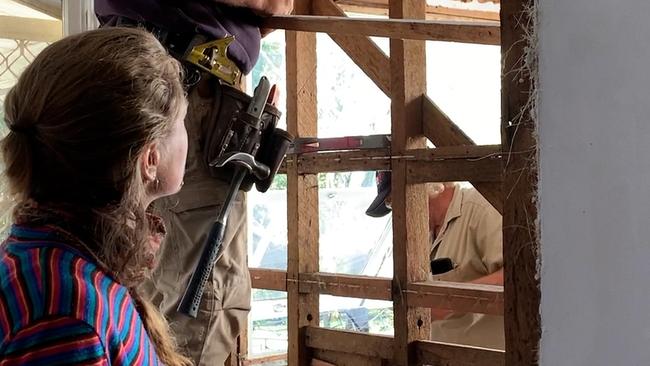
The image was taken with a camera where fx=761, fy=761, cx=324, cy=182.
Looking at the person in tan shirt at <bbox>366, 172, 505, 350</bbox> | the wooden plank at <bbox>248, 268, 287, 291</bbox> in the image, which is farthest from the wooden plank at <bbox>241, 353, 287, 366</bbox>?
the person in tan shirt at <bbox>366, 172, 505, 350</bbox>

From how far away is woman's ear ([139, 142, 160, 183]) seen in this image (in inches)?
34.6

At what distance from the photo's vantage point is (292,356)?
2459 millimetres

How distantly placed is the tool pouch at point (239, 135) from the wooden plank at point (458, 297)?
0.63m

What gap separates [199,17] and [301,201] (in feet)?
3.38

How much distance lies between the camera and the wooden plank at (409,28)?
3.45 feet

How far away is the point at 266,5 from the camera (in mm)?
1541

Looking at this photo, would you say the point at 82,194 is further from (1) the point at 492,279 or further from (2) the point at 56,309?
(1) the point at 492,279

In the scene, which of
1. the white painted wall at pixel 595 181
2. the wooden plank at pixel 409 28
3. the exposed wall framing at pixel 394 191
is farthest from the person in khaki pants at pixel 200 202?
the white painted wall at pixel 595 181

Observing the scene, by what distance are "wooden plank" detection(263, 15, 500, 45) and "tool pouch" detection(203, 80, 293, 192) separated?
0.26 meters

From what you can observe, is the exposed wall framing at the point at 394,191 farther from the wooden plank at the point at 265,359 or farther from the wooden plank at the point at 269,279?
the wooden plank at the point at 265,359

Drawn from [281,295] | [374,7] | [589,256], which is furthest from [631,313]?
[281,295]

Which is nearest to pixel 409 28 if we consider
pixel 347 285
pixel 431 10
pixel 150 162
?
pixel 150 162

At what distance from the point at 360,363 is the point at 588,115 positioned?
1.76 meters

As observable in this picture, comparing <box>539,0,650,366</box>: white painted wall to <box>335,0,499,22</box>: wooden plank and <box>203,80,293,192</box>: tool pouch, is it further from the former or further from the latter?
<box>335,0,499,22</box>: wooden plank
